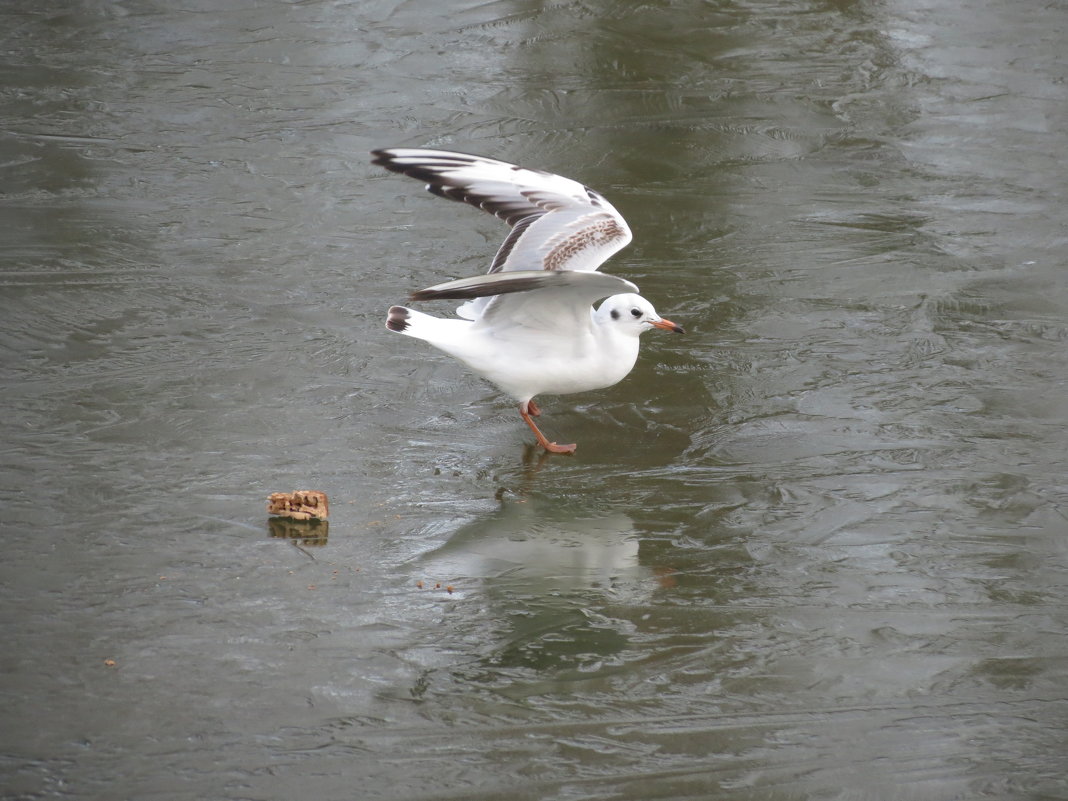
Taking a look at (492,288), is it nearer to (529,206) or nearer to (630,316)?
(630,316)

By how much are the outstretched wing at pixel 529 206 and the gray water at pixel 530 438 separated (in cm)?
69

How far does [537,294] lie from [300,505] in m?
1.28

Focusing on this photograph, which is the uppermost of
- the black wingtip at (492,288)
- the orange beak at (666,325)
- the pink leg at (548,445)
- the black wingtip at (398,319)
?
the black wingtip at (492,288)

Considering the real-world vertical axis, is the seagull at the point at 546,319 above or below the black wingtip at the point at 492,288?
below

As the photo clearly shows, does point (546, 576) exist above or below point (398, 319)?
below

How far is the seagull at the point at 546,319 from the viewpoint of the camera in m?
5.30

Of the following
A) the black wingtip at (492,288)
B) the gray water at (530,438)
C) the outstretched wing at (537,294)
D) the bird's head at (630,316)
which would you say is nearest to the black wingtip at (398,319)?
the outstretched wing at (537,294)

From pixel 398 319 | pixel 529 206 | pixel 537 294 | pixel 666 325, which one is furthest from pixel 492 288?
pixel 529 206

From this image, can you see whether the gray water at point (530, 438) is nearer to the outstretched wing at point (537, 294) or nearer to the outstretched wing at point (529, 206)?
the outstretched wing at point (537, 294)

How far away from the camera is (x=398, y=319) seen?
524 centimetres

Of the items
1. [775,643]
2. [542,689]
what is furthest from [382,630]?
[775,643]

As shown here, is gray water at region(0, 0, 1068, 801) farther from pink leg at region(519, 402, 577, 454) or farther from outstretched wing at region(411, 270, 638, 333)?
outstretched wing at region(411, 270, 638, 333)

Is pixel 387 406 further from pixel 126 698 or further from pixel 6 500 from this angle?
pixel 126 698

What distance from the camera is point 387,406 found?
220 inches
